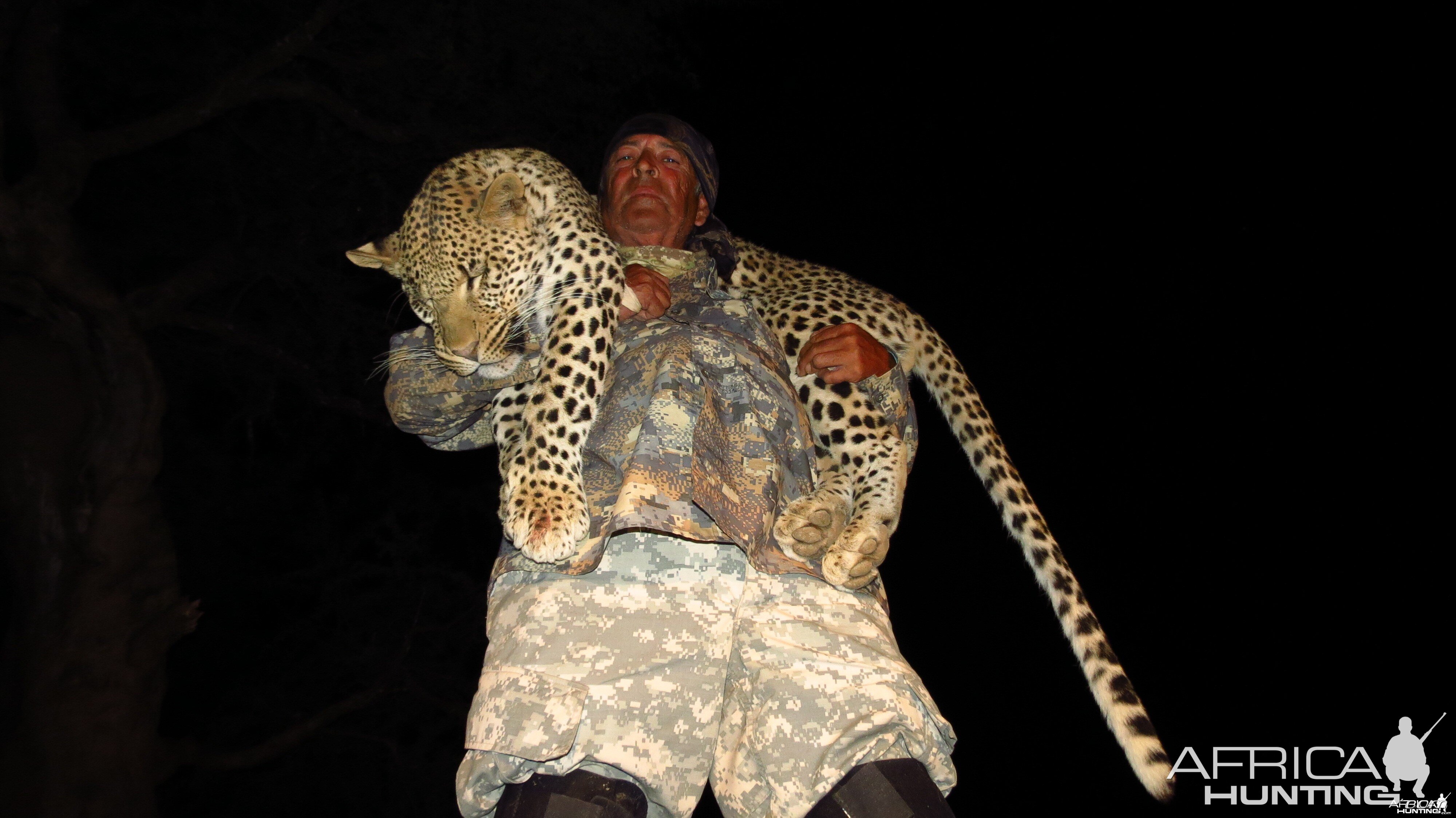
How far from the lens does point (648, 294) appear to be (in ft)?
8.00

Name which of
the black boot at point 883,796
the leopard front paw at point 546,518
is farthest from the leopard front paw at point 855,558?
the leopard front paw at point 546,518

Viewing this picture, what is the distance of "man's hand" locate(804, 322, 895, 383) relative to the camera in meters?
2.62

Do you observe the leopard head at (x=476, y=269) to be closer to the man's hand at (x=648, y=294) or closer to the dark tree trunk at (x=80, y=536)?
the man's hand at (x=648, y=294)

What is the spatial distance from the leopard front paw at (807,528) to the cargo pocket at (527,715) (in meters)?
0.56

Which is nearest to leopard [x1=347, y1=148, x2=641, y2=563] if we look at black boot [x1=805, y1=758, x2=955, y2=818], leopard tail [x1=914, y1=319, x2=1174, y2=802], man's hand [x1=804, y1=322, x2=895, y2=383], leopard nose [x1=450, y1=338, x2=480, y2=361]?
leopard nose [x1=450, y1=338, x2=480, y2=361]

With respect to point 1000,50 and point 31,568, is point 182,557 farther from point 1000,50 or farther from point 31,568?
point 1000,50

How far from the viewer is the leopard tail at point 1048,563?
2.38 m

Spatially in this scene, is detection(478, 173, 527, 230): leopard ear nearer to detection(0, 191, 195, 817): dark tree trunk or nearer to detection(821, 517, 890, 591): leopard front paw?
detection(821, 517, 890, 591): leopard front paw

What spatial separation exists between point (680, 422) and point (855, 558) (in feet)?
1.64

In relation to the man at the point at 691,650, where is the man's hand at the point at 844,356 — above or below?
above

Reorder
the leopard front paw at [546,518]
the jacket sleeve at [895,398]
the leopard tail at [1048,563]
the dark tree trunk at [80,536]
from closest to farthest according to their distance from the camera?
the leopard front paw at [546,518] → the leopard tail at [1048,563] → the jacket sleeve at [895,398] → the dark tree trunk at [80,536]

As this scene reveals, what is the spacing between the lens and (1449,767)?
3906 mm

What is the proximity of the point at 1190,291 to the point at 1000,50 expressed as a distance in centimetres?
184

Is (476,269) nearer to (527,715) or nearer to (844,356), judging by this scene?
(844,356)
